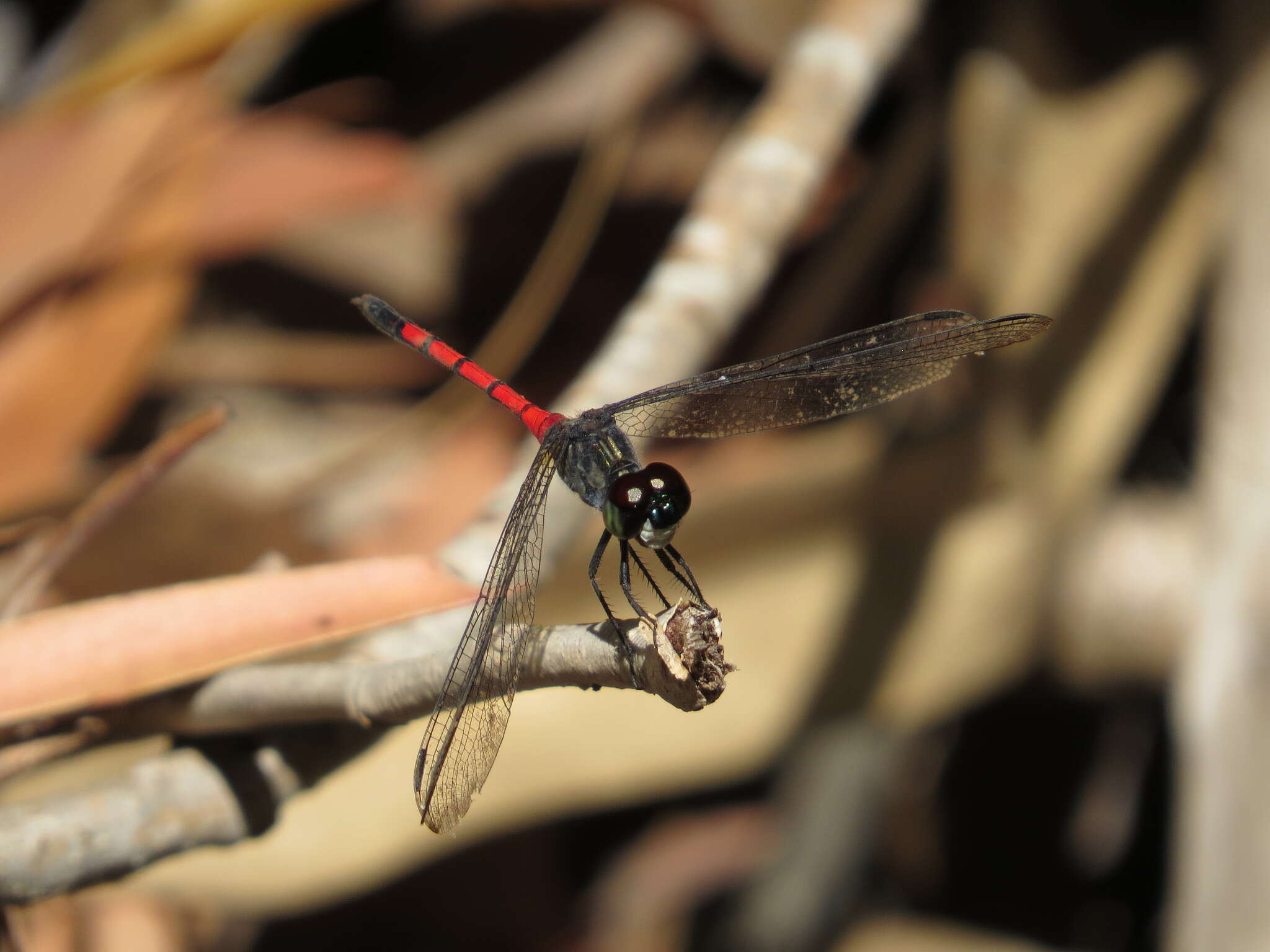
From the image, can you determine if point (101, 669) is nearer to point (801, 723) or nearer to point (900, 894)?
point (801, 723)

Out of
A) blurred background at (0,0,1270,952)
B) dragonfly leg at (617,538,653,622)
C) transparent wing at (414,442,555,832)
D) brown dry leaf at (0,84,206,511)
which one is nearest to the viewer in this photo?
transparent wing at (414,442,555,832)

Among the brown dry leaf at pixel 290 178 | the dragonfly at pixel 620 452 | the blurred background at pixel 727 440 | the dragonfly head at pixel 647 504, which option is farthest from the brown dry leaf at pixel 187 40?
the dragonfly head at pixel 647 504

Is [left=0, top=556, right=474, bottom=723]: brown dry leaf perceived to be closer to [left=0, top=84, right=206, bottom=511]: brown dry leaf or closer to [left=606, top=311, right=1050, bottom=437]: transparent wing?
[left=606, top=311, right=1050, bottom=437]: transparent wing

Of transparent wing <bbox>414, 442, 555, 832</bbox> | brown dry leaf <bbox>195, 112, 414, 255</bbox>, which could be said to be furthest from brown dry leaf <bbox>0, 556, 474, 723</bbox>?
brown dry leaf <bbox>195, 112, 414, 255</bbox>

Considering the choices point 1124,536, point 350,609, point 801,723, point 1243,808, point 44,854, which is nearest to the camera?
point 44,854

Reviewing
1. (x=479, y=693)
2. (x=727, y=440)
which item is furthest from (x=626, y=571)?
(x=727, y=440)

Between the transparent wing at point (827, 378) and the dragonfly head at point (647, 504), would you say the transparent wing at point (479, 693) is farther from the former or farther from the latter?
the transparent wing at point (827, 378)

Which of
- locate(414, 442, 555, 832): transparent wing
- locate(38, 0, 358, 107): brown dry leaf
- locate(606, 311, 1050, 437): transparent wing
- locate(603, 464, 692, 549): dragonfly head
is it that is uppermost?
locate(38, 0, 358, 107): brown dry leaf

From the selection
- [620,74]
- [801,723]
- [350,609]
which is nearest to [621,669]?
[350,609]
